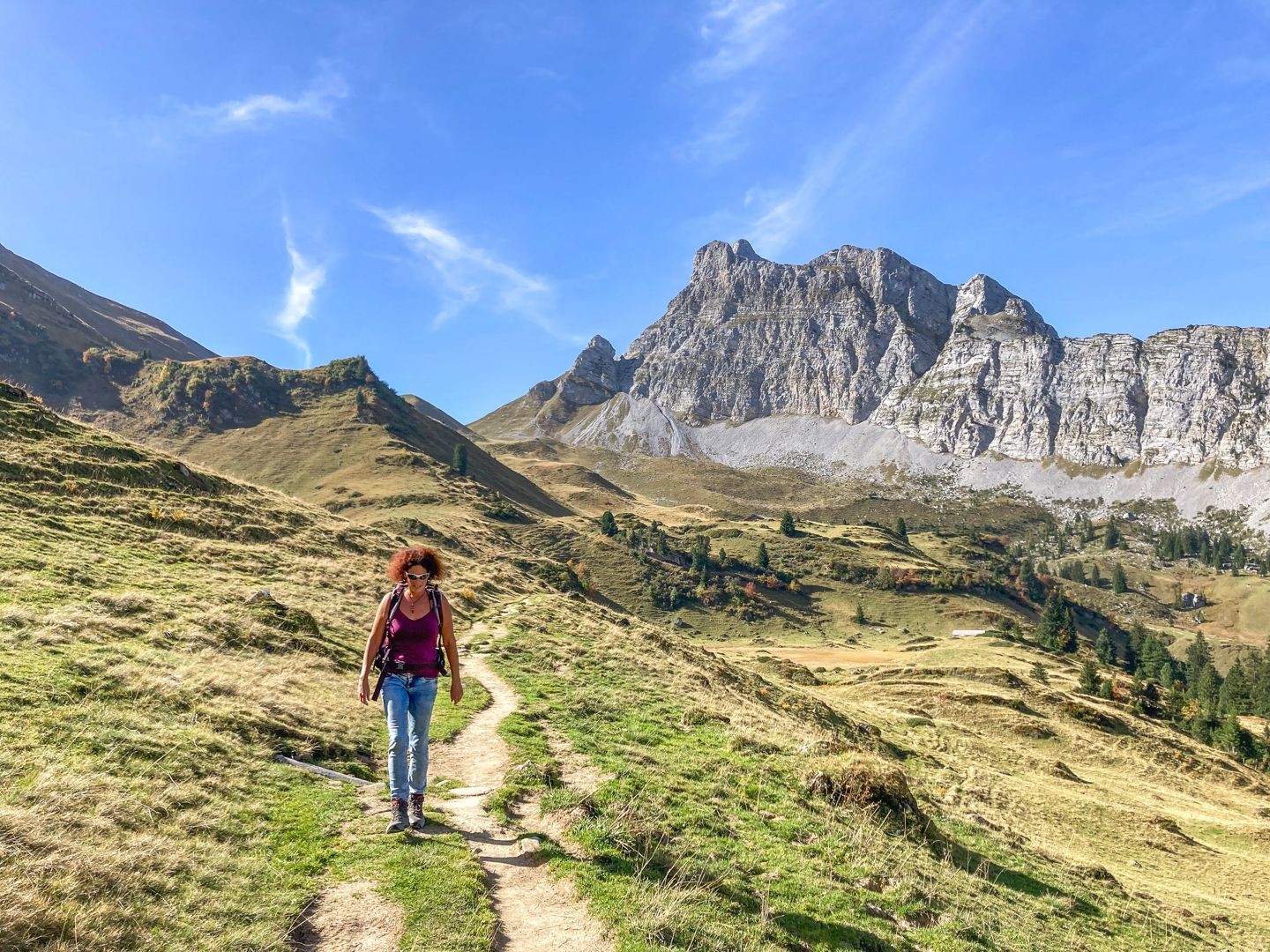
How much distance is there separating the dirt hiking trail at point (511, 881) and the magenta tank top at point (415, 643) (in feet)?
9.44

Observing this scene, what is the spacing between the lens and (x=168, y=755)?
11.0 meters

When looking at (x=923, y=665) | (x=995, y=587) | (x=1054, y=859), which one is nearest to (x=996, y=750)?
(x=1054, y=859)

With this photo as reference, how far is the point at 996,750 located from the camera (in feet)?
163

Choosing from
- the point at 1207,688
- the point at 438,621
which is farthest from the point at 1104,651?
the point at 438,621

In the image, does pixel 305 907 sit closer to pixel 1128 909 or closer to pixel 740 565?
pixel 1128 909

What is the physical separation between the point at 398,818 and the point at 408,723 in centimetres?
142

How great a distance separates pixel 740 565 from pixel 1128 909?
16421cm

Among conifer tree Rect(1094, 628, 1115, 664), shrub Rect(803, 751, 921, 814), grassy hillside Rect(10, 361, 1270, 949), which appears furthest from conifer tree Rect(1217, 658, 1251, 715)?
shrub Rect(803, 751, 921, 814)

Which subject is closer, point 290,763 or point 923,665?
point 290,763

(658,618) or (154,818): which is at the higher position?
(154,818)

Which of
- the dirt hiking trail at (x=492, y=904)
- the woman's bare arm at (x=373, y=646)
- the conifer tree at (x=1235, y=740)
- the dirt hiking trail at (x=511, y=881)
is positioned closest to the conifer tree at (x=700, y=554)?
the conifer tree at (x=1235, y=740)

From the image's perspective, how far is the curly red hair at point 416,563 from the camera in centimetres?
1062

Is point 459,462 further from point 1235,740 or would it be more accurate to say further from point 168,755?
point 168,755

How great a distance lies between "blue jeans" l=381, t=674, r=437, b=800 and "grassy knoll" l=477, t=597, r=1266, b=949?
2613mm
